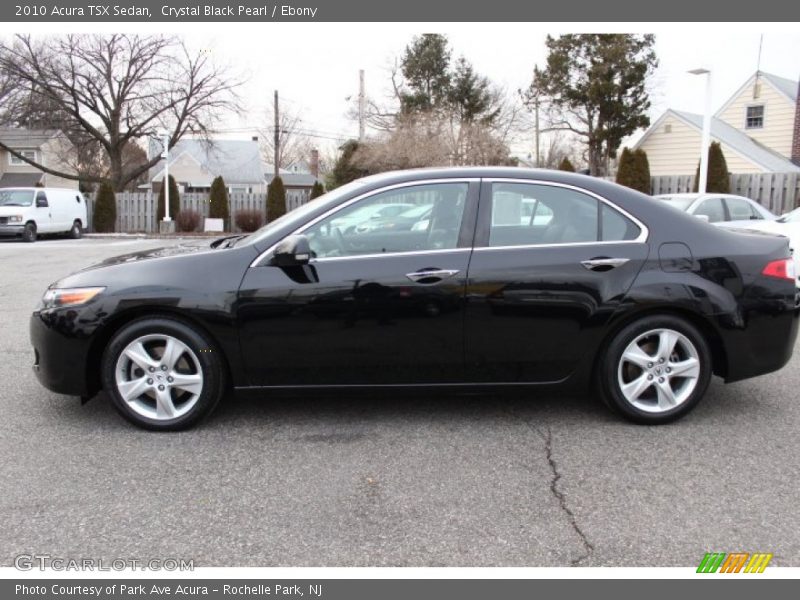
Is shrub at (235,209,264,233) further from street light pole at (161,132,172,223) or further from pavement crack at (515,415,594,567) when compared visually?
pavement crack at (515,415,594,567)

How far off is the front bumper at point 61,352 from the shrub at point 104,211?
24.1 meters

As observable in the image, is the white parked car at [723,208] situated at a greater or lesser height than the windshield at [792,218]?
greater

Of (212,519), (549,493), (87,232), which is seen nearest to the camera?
(212,519)

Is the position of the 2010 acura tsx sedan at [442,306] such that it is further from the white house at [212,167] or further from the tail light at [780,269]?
the white house at [212,167]

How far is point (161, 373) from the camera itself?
156 inches

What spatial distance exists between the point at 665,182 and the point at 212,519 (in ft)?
71.8

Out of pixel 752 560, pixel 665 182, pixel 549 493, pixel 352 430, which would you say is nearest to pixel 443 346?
pixel 352 430

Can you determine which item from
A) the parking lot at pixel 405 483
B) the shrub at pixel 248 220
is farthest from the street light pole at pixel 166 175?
the parking lot at pixel 405 483

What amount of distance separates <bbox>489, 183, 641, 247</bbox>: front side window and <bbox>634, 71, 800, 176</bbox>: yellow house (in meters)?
24.9

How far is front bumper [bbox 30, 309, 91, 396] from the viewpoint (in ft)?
13.1

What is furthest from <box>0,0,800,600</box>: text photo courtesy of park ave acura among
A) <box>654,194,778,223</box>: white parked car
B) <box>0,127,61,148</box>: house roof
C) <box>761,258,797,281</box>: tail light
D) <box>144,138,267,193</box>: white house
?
<box>0,127,61,148</box>: house roof

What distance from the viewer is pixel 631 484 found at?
3.36 meters

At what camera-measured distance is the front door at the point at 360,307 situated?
3916 millimetres

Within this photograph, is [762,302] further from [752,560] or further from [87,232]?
[87,232]
